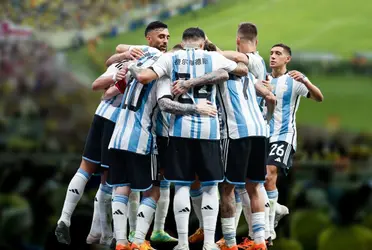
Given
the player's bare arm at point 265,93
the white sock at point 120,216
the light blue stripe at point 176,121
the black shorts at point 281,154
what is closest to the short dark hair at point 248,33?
the player's bare arm at point 265,93

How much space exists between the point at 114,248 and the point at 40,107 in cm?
724

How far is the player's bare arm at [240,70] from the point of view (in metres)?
7.71

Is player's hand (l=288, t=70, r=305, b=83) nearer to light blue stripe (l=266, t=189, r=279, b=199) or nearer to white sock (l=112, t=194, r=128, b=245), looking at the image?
light blue stripe (l=266, t=189, r=279, b=199)

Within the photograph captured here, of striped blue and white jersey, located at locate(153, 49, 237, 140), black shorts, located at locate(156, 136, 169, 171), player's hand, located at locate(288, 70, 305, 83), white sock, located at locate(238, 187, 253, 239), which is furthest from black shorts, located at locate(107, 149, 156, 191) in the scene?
player's hand, located at locate(288, 70, 305, 83)

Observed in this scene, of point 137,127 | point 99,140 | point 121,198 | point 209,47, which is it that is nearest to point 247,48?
point 209,47

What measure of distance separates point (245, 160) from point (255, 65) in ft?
3.06

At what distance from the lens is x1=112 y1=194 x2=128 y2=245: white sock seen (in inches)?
309

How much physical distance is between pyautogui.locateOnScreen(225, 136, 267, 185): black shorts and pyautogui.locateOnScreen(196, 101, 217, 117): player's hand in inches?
15.3

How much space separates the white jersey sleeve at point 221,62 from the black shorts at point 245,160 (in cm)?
63

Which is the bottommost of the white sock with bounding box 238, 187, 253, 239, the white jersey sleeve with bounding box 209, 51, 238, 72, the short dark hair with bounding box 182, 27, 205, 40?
the white sock with bounding box 238, 187, 253, 239

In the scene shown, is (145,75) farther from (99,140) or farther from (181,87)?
(99,140)

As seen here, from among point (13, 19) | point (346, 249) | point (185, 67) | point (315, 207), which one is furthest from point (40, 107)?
point (185, 67)

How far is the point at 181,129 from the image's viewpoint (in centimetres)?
750

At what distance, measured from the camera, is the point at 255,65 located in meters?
8.12
